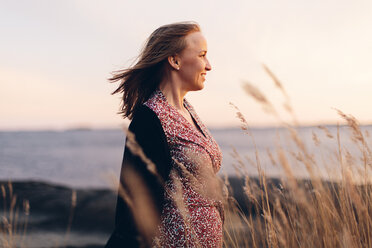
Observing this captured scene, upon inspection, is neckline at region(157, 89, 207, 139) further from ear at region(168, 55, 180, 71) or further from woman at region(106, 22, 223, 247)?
ear at region(168, 55, 180, 71)

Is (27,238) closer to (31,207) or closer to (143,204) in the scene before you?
(31,207)

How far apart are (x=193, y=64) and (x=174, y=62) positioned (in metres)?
0.10

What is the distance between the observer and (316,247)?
63.4 inches

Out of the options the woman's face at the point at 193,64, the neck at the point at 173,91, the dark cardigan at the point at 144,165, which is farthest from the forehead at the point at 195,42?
the dark cardigan at the point at 144,165

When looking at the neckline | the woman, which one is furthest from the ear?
the neckline

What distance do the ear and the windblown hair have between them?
0.02 meters

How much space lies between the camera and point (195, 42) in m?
1.69

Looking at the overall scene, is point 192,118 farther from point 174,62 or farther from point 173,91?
point 174,62

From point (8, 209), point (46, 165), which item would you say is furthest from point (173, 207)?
point (46, 165)

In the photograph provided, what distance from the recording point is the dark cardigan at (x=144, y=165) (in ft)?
4.02

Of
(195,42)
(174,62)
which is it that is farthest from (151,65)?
(195,42)

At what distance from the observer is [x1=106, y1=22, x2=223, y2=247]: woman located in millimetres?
1257

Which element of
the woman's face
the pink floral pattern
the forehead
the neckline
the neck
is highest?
the forehead

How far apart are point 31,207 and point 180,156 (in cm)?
653
